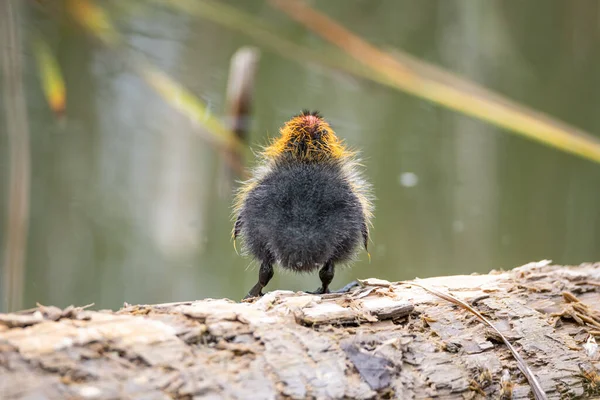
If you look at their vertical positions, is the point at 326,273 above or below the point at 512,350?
above

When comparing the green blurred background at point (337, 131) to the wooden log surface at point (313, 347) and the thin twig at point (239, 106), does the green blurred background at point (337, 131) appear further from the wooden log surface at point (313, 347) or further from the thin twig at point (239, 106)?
the wooden log surface at point (313, 347)

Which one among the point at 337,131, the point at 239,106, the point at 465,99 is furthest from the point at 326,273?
the point at 337,131

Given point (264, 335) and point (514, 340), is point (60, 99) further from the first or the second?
point (514, 340)

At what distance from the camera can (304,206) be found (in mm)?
1587

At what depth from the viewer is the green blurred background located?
3.25m

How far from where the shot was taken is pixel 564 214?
3711 millimetres

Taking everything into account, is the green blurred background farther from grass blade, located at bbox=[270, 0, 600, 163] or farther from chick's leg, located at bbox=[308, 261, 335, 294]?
chick's leg, located at bbox=[308, 261, 335, 294]

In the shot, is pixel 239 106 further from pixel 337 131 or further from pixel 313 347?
pixel 313 347

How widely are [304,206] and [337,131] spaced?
6.99ft

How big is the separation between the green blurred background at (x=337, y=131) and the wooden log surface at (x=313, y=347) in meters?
1.38

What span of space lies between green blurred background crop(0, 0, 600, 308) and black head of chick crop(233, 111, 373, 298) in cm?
128

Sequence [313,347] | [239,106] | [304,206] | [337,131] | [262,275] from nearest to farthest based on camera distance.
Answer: [313,347], [304,206], [262,275], [239,106], [337,131]

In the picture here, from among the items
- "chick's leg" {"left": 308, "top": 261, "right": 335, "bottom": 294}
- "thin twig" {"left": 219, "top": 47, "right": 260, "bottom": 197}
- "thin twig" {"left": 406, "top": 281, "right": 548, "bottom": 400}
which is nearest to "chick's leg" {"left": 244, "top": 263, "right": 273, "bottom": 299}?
"chick's leg" {"left": 308, "top": 261, "right": 335, "bottom": 294}

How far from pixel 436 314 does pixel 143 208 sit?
2.40 m
